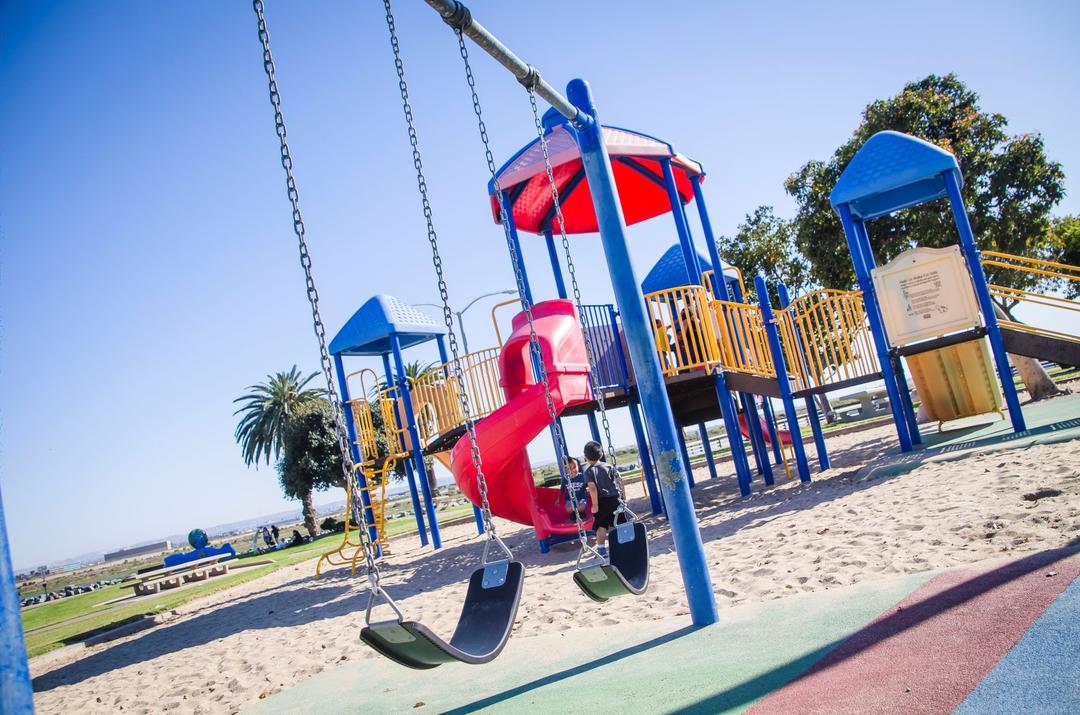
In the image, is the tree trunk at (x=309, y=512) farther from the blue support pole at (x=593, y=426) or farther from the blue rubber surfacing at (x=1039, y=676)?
the blue rubber surfacing at (x=1039, y=676)

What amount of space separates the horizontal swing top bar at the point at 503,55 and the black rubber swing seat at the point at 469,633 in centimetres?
364

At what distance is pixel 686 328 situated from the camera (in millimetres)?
12266

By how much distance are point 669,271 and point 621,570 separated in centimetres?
1402

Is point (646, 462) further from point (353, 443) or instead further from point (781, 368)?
point (353, 443)

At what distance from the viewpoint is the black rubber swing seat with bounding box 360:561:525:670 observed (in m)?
3.45

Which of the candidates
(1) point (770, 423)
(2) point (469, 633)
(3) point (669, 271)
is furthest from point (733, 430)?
(2) point (469, 633)

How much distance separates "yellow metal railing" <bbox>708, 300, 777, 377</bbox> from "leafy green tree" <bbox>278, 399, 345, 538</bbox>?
36.1 meters

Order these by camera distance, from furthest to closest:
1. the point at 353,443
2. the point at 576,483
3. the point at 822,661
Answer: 1. the point at 353,443
2. the point at 576,483
3. the point at 822,661

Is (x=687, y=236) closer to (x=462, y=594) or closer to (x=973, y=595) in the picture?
(x=462, y=594)

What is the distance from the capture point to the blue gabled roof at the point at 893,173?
1165 cm

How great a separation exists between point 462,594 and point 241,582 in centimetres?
1218

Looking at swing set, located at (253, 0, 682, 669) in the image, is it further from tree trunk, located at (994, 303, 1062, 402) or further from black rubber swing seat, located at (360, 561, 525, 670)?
tree trunk, located at (994, 303, 1062, 402)

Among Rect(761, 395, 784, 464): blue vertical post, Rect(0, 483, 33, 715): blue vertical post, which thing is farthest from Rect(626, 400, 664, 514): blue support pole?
Rect(0, 483, 33, 715): blue vertical post

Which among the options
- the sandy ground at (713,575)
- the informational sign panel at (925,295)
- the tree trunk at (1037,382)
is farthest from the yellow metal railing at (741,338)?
the tree trunk at (1037,382)
